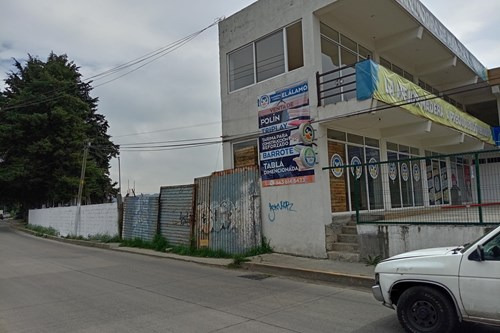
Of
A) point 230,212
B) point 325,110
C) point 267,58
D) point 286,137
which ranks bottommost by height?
point 230,212

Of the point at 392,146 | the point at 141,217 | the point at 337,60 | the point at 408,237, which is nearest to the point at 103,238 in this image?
the point at 141,217

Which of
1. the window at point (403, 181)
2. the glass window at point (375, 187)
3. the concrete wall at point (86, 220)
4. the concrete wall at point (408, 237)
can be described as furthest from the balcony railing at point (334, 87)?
the concrete wall at point (86, 220)

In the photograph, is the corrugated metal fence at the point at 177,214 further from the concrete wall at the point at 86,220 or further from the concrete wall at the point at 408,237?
the concrete wall at the point at 408,237

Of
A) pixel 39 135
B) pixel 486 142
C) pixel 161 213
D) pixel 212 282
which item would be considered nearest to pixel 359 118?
pixel 212 282

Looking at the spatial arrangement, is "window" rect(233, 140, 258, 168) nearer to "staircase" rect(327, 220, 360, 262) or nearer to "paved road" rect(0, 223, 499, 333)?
"staircase" rect(327, 220, 360, 262)

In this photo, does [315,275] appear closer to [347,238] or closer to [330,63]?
[347,238]

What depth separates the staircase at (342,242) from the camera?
37.0ft

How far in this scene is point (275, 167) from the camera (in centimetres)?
1330

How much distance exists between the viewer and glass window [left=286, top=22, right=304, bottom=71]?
44.1 ft

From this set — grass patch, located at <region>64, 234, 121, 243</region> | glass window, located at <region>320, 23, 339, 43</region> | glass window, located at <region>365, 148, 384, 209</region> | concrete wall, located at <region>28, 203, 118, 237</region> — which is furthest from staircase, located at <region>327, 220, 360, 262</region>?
concrete wall, located at <region>28, 203, 118, 237</region>

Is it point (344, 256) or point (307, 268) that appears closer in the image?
point (307, 268)

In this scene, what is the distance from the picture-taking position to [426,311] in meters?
5.08

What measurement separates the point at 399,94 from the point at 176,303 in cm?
919

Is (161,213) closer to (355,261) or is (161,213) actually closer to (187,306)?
(355,261)
